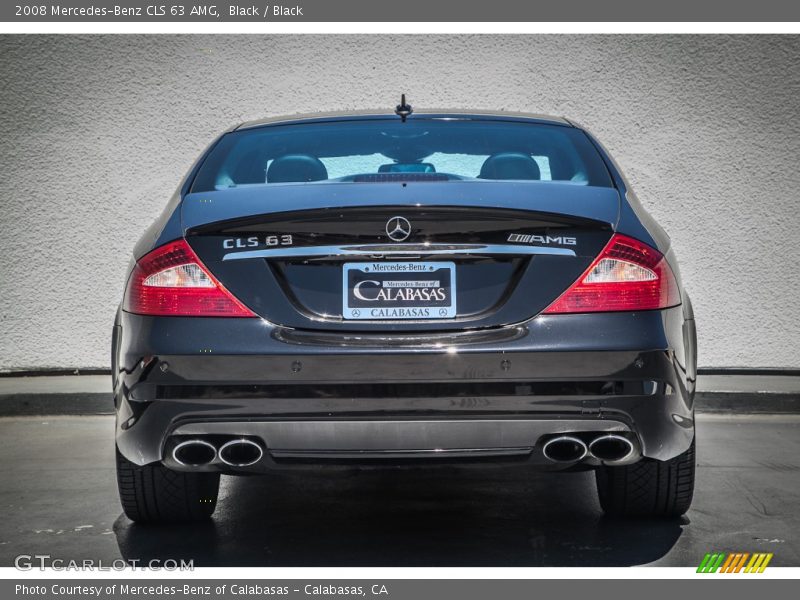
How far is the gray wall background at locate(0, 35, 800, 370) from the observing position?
916 cm

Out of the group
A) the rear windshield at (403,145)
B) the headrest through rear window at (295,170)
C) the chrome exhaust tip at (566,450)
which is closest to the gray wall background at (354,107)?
the rear windshield at (403,145)

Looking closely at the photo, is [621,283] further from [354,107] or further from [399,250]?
[354,107]

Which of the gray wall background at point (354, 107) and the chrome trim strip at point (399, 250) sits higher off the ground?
the chrome trim strip at point (399, 250)

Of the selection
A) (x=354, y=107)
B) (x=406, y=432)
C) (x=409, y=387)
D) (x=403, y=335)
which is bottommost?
(x=354, y=107)

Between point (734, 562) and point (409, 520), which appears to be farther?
point (409, 520)

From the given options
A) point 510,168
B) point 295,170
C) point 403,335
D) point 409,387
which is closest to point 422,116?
point 510,168

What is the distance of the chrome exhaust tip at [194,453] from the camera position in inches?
150

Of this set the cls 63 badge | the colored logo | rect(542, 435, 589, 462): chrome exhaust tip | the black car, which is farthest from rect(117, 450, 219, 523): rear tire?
the colored logo

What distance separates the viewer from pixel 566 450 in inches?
150

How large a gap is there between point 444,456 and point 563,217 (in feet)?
2.72

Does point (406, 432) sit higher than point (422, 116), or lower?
lower

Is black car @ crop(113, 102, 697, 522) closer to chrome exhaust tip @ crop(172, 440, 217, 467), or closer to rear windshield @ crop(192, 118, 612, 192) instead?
chrome exhaust tip @ crop(172, 440, 217, 467)

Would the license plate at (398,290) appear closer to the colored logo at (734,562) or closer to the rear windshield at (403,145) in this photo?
the rear windshield at (403,145)

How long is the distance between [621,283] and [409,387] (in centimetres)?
74
